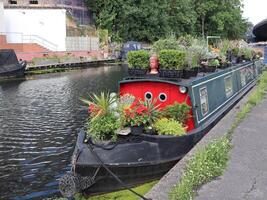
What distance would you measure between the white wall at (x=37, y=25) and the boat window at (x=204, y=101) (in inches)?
1388

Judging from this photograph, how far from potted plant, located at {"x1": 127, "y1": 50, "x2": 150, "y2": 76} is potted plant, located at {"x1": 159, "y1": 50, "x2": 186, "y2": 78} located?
0.44m

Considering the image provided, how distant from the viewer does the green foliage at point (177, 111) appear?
9008 mm

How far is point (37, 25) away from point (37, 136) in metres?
34.2

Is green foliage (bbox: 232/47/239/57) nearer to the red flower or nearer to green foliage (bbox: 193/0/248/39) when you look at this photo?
the red flower

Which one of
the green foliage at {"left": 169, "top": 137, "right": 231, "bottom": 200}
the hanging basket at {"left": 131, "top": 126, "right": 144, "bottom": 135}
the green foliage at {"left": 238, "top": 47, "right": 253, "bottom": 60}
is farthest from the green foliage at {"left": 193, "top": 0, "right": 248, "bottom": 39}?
the green foliage at {"left": 169, "top": 137, "right": 231, "bottom": 200}

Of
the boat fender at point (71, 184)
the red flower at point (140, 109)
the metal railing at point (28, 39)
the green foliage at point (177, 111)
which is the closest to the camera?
the boat fender at point (71, 184)

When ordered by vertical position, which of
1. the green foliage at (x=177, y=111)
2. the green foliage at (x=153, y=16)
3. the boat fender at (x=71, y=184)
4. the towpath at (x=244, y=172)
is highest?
the green foliage at (x=153, y=16)

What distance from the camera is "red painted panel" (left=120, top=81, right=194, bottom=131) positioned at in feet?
31.6

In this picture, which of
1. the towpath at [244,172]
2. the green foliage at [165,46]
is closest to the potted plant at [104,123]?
the towpath at [244,172]

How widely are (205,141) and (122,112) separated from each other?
191 centimetres

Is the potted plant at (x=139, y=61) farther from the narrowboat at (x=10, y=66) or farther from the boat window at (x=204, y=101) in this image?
the narrowboat at (x=10, y=66)

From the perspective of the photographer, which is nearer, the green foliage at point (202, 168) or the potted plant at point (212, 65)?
the green foliage at point (202, 168)

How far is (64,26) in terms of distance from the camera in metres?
46.9

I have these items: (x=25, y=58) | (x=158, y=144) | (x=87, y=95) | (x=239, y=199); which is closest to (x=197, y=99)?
(x=158, y=144)
